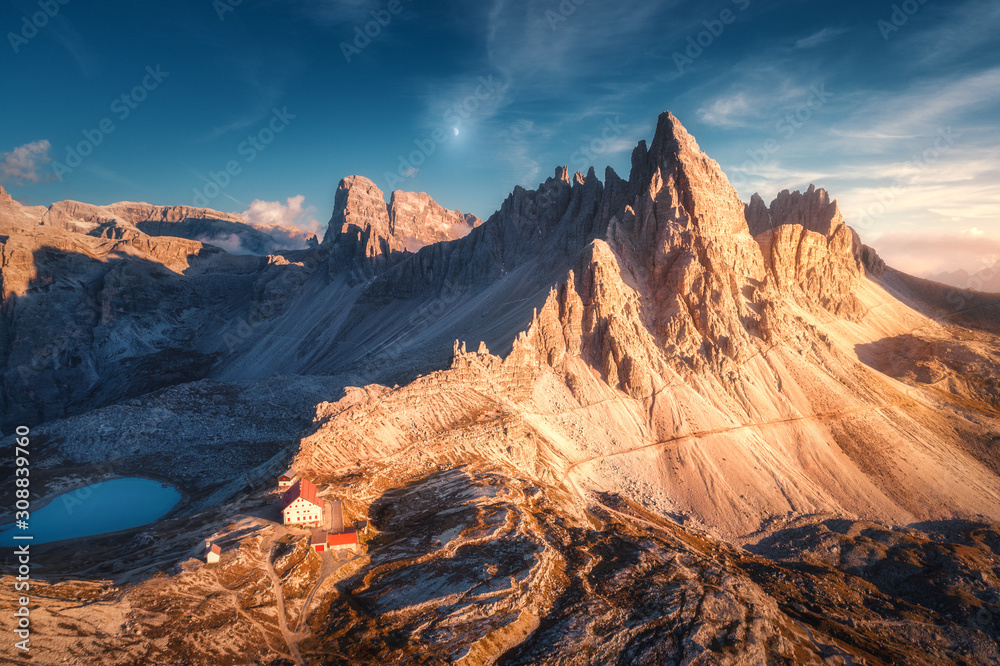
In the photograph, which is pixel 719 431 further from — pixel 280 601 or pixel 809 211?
pixel 809 211

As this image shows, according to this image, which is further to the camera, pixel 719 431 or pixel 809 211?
pixel 809 211

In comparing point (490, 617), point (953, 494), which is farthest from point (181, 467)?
point (953, 494)

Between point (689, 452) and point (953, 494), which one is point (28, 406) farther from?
point (953, 494)

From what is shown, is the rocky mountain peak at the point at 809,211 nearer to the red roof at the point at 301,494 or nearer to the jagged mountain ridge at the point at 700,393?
the jagged mountain ridge at the point at 700,393

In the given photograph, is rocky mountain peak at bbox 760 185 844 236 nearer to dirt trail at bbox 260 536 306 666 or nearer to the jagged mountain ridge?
the jagged mountain ridge

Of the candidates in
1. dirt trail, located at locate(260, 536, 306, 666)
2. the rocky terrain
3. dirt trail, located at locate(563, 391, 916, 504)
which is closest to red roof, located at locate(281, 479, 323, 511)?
the rocky terrain

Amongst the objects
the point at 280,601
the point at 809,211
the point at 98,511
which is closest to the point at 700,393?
the point at 280,601
